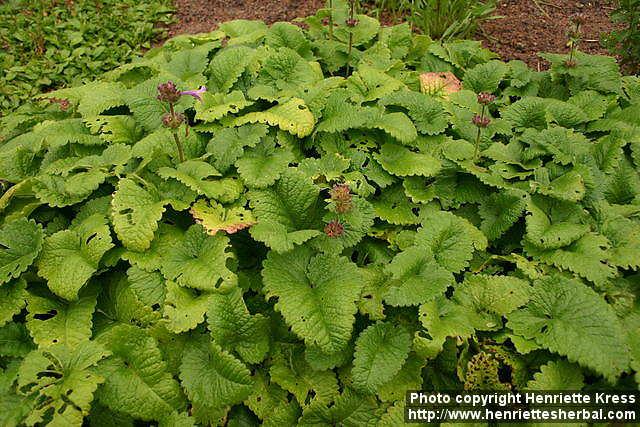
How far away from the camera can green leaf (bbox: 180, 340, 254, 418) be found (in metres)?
2.32

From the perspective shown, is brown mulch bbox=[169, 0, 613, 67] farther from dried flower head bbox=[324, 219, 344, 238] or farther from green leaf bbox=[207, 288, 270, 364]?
green leaf bbox=[207, 288, 270, 364]

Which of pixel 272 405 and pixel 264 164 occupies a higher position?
pixel 264 164

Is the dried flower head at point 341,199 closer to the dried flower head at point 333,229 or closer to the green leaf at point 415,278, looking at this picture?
the dried flower head at point 333,229

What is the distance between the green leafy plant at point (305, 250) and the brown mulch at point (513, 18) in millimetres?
1413

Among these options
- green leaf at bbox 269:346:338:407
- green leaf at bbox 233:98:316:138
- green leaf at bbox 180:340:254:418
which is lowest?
green leaf at bbox 269:346:338:407

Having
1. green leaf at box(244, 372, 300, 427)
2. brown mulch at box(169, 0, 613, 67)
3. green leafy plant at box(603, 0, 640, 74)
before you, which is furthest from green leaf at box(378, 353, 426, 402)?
brown mulch at box(169, 0, 613, 67)

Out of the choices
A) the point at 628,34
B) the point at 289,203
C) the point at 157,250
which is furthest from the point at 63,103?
the point at 628,34

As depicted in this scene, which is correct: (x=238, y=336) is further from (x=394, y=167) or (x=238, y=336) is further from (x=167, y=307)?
(x=394, y=167)

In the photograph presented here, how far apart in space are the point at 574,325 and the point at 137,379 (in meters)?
1.92

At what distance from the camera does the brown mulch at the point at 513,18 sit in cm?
480

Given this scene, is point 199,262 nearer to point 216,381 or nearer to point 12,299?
point 216,381

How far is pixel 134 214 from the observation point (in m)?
2.64

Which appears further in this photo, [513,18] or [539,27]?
[513,18]

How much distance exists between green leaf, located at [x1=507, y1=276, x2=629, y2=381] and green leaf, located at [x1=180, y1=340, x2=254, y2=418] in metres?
1.24
